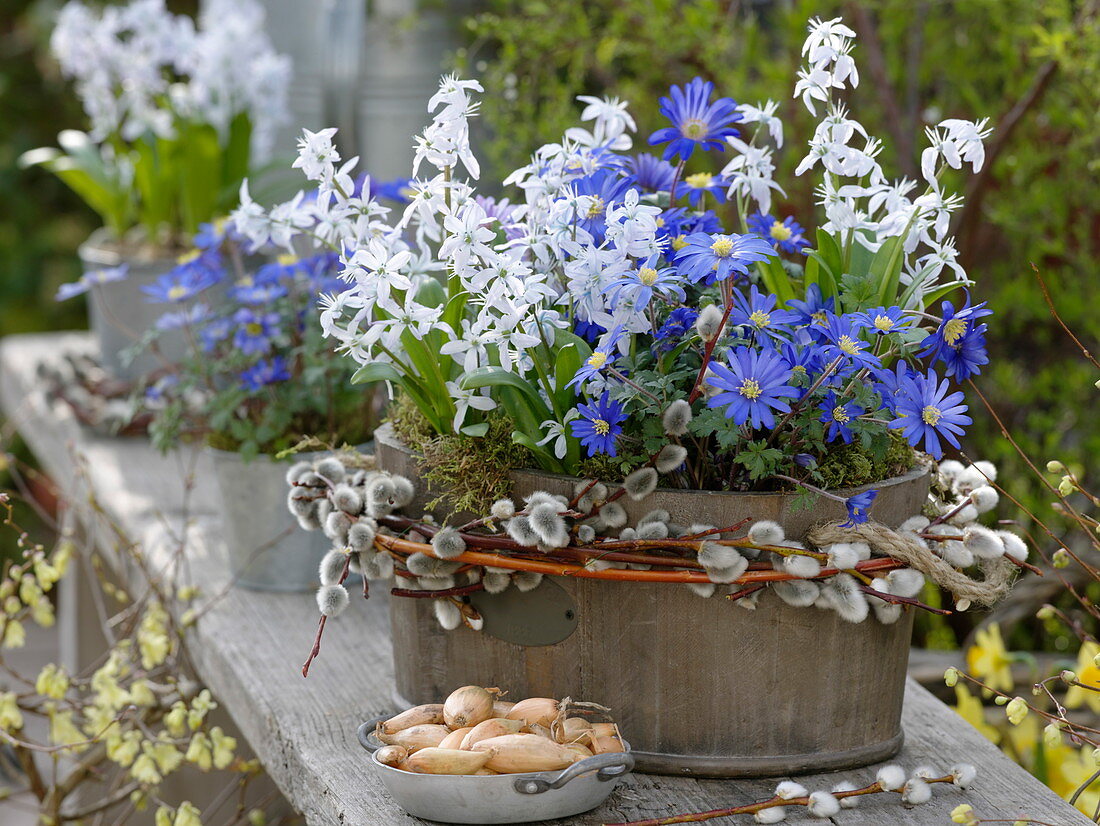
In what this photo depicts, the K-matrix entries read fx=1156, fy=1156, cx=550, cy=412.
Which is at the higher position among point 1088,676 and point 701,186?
point 701,186

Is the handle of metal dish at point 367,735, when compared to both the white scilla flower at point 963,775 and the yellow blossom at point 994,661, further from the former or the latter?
the yellow blossom at point 994,661

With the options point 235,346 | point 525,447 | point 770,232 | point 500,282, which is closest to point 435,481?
point 525,447

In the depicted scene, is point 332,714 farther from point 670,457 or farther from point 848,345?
point 848,345

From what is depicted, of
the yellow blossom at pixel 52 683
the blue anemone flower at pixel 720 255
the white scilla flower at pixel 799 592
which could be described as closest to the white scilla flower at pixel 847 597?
the white scilla flower at pixel 799 592

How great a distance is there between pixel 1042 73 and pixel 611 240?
3.03ft

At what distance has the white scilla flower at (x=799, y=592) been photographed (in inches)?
30.2

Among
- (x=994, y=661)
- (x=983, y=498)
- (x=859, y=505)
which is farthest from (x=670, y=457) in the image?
(x=994, y=661)

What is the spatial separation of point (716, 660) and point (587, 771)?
125mm

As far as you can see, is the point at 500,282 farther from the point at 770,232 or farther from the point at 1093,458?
the point at 1093,458

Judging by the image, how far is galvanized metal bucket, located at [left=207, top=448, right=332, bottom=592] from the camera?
3.91ft

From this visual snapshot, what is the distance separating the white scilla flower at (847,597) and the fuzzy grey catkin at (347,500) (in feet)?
1.13

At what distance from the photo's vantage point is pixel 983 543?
2.56ft

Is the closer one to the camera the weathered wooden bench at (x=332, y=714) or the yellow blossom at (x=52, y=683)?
the weathered wooden bench at (x=332, y=714)

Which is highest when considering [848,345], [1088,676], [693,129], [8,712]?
[693,129]
